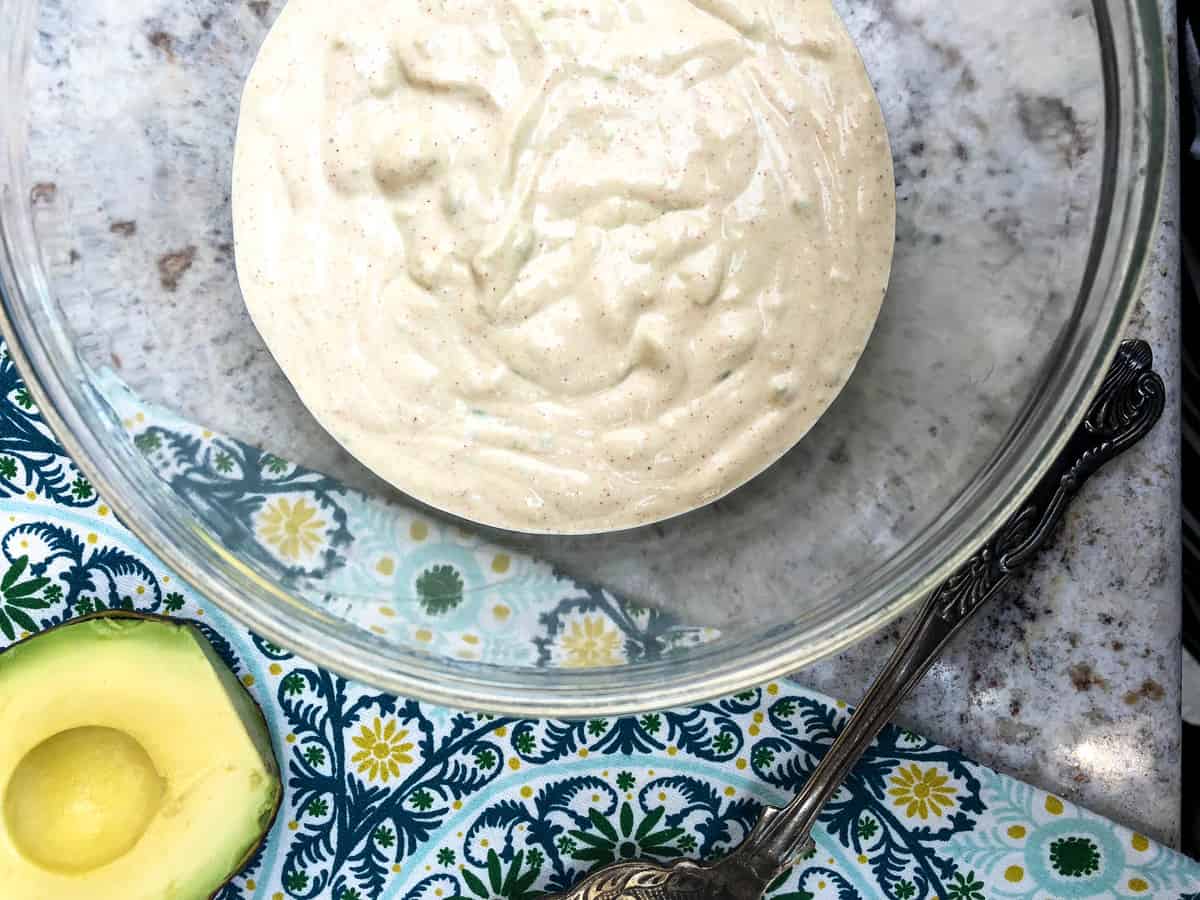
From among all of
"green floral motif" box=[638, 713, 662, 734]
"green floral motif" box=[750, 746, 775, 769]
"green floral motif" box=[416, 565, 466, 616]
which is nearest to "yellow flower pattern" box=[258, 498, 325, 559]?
"green floral motif" box=[416, 565, 466, 616]

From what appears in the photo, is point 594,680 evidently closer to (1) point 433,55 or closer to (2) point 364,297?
(2) point 364,297

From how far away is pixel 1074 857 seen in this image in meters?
1.25

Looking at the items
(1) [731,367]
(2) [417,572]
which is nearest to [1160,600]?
(1) [731,367]

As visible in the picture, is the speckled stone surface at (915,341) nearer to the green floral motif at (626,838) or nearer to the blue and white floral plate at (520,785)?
the blue and white floral plate at (520,785)

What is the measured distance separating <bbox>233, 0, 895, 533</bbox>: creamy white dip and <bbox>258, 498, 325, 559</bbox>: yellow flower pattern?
0.08 metres

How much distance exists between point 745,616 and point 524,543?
9.2 inches

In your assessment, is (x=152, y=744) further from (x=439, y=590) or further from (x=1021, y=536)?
(x=1021, y=536)

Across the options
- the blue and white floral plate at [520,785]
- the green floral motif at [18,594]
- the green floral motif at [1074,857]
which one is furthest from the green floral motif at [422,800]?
the green floral motif at [1074,857]

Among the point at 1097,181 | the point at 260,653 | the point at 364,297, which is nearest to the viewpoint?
the point at 1097,181

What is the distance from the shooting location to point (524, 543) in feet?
3.73

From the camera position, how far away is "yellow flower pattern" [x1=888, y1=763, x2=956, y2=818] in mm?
1254

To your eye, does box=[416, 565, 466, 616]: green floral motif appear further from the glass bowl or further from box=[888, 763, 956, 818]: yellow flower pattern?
box=[888, 763, 956, 818]: yellow flower pattern

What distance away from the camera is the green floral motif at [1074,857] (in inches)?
48.9

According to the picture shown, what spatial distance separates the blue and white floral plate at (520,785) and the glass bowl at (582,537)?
0.21 meters
